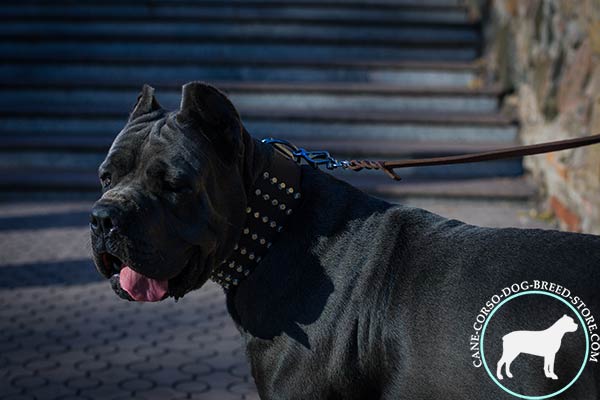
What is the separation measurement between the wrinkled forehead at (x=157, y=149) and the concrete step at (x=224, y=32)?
292 inches

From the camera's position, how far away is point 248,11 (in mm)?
10391

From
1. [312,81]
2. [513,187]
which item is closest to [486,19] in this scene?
[312,81]

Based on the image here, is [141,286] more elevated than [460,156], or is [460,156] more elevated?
[460,156]

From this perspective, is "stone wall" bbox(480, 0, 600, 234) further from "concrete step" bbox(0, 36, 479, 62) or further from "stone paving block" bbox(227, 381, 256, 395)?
"stone paving block" bbox(227, 381, 256, 395)

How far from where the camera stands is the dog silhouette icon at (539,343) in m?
2.16

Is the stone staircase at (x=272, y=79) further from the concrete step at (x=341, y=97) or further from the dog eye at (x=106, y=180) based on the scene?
the dog eye at (x=106, y=180)

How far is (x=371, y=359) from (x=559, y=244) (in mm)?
676

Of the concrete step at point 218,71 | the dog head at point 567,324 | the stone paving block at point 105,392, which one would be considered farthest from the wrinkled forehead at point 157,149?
the concrete step at point 218,71

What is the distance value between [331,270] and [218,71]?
7.23m

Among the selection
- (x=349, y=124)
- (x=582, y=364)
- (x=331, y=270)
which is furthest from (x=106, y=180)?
(x=349, y=124)

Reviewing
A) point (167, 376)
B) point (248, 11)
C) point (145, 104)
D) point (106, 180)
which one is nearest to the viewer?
point (106, 180)

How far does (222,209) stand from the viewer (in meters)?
2.54

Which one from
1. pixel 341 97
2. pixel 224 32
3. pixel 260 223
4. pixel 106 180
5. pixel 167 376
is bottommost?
pixel 167 376

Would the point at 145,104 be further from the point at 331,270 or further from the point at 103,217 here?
the point at 331,270
